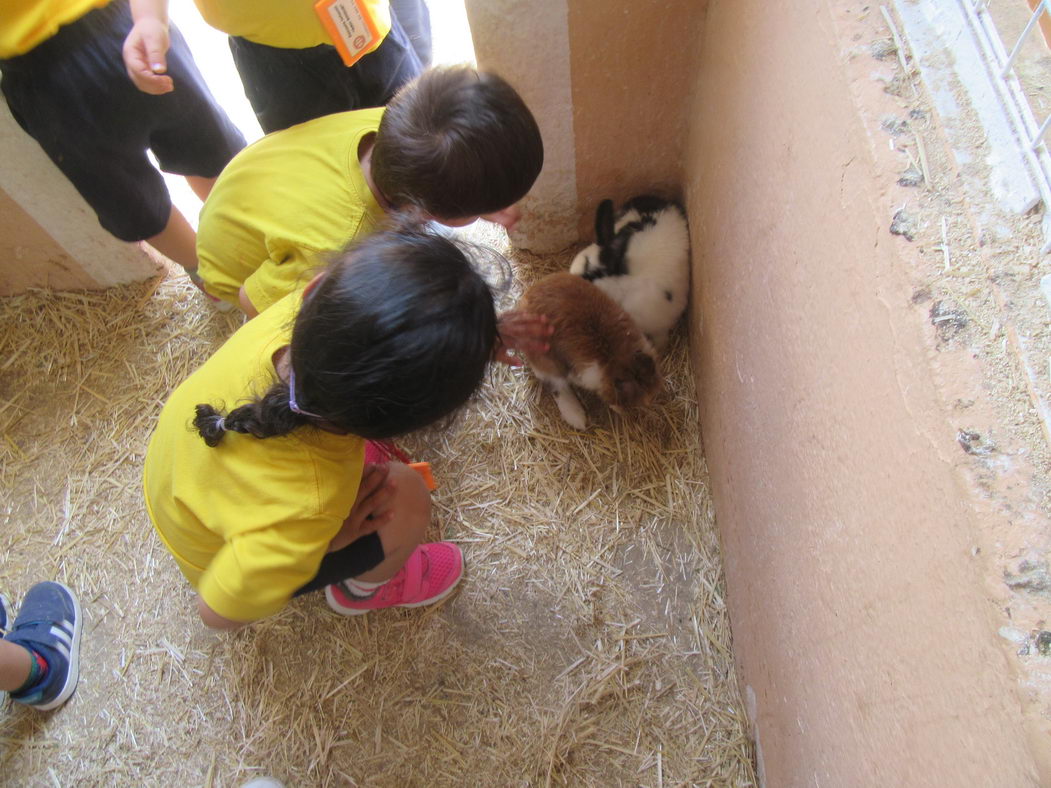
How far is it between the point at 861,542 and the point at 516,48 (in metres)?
1.52

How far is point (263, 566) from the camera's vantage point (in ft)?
4.11

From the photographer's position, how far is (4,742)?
191cm

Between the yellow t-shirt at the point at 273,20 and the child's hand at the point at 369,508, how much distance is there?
113cm

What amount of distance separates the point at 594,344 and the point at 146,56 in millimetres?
1357

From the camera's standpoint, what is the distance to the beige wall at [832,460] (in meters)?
0.82

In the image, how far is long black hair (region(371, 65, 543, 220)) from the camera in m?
1.46

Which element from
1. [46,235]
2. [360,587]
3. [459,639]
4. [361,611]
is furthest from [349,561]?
[46,235]

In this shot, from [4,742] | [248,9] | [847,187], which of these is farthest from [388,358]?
[4,742]

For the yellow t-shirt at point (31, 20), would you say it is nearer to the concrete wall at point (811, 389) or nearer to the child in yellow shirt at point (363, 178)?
the child in yellow shirt at point (363, 178)

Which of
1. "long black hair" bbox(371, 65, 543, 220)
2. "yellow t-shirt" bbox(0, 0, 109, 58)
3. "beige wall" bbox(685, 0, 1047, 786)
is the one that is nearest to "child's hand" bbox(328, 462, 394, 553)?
"long black hair" bbox(371, 65, 543, 220)

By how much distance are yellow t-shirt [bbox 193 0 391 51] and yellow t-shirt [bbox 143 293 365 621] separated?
0.81 metres

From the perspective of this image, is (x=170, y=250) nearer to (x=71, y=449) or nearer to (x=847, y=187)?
(x=71, y=449)

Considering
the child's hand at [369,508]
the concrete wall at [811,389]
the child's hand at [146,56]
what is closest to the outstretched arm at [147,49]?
the child's hand at [146,56]

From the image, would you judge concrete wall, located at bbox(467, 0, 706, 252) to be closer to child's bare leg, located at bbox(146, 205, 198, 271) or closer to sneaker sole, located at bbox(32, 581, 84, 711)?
child's bare leg, located at bbox(146, 205, 198, 271)
